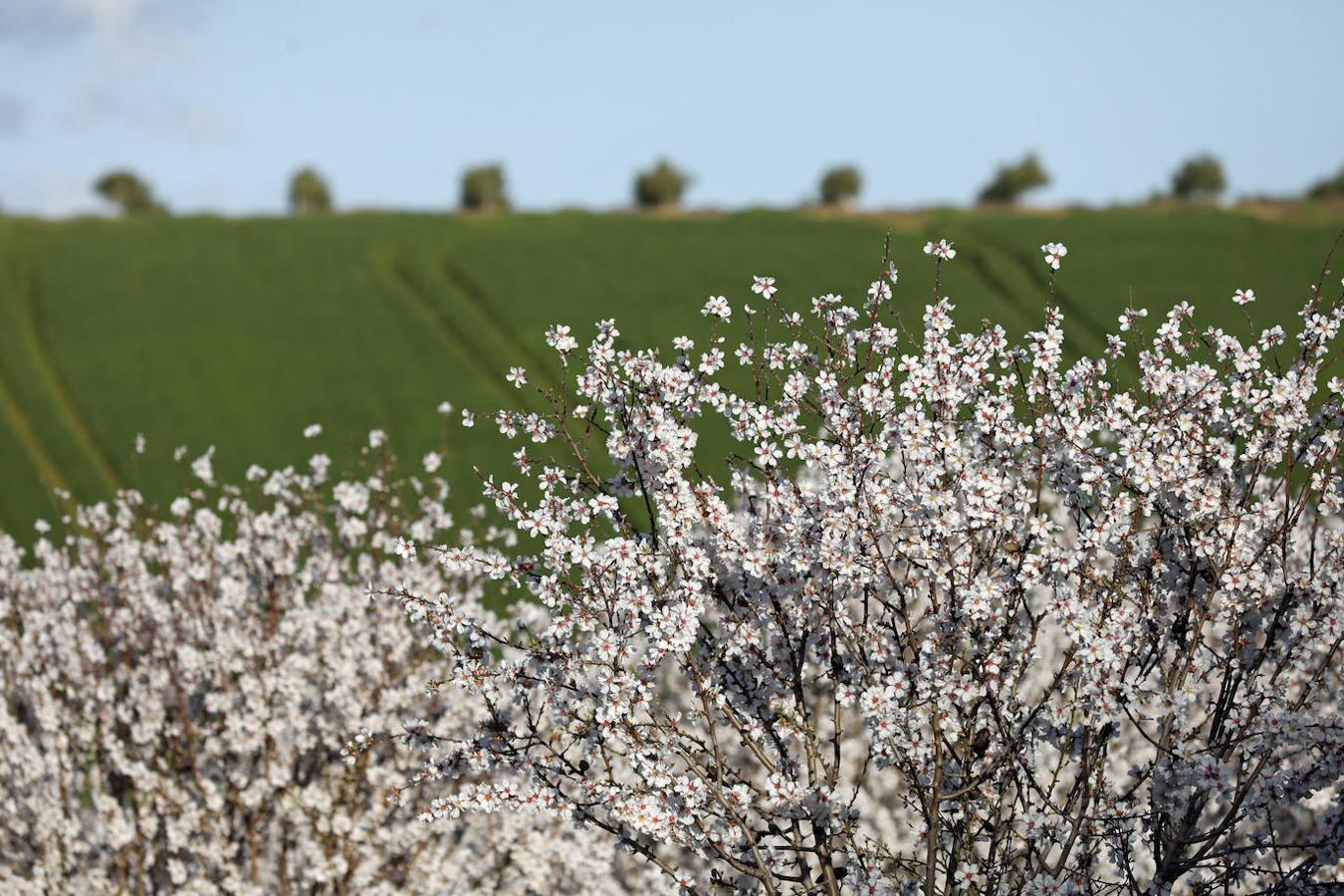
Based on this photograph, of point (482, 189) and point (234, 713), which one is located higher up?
point (482, 189)

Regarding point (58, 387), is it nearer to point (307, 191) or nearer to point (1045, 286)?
point (307, 191)

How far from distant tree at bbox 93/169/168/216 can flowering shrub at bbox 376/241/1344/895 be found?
62.1 m

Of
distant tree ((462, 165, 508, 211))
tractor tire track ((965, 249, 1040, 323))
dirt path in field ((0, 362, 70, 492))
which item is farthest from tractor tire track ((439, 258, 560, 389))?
tractor tire track ((965, 249, 1040, 323))

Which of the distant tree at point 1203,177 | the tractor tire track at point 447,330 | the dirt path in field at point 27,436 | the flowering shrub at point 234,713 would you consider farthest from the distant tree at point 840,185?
the flowering shrub at point 234,713

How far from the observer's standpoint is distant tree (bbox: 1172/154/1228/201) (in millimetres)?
54438

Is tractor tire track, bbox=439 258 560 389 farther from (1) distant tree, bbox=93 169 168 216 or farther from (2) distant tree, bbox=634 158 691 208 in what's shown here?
(1) distant tree, bbox=93 169 168 216

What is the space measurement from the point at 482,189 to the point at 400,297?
14.7m

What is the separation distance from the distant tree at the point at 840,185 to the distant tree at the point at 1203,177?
44.9 ft

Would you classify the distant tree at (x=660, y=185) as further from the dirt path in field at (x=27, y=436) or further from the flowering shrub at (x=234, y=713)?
the flowering shrub at (x=234, y=713)

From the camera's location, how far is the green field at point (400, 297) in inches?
1512

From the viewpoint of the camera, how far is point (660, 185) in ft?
185

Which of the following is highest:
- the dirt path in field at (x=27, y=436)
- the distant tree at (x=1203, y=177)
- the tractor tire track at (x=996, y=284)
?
the distant tree at (x=1203, y=177)

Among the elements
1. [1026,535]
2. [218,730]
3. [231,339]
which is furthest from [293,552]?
[231,339]

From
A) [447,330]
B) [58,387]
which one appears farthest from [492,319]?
[58,387]
